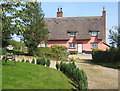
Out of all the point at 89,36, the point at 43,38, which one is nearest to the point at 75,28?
the point at 89,36

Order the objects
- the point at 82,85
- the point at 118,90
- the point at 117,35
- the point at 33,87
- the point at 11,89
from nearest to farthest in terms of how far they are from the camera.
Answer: the point at 11,89 → the point at 33,87 → the point at 82,85 → the point at 118,90 → the point at 117,35

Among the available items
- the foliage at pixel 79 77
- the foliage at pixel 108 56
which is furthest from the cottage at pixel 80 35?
the foliage at pixel 79 77

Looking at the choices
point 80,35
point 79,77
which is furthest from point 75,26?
point 79,77

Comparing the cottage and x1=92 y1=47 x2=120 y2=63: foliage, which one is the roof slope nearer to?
the cottage

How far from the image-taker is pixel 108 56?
856 inches

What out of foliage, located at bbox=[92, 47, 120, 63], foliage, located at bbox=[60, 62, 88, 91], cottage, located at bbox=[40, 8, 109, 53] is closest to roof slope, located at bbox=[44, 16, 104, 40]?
cottage, located at bbox=[40, 8, 109, 53]

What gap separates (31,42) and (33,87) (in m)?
19.6

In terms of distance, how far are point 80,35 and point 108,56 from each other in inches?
801

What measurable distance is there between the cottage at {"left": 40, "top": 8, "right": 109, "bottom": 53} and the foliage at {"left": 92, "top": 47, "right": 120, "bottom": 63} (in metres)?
17.9

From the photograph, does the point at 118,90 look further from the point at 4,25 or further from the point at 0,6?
the point at 0,6

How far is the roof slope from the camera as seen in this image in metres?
41.7

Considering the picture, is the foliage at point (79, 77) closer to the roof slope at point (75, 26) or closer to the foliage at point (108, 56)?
the foliage at point (108, 56)

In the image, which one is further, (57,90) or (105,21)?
(105,21)

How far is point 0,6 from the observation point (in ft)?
24.5
